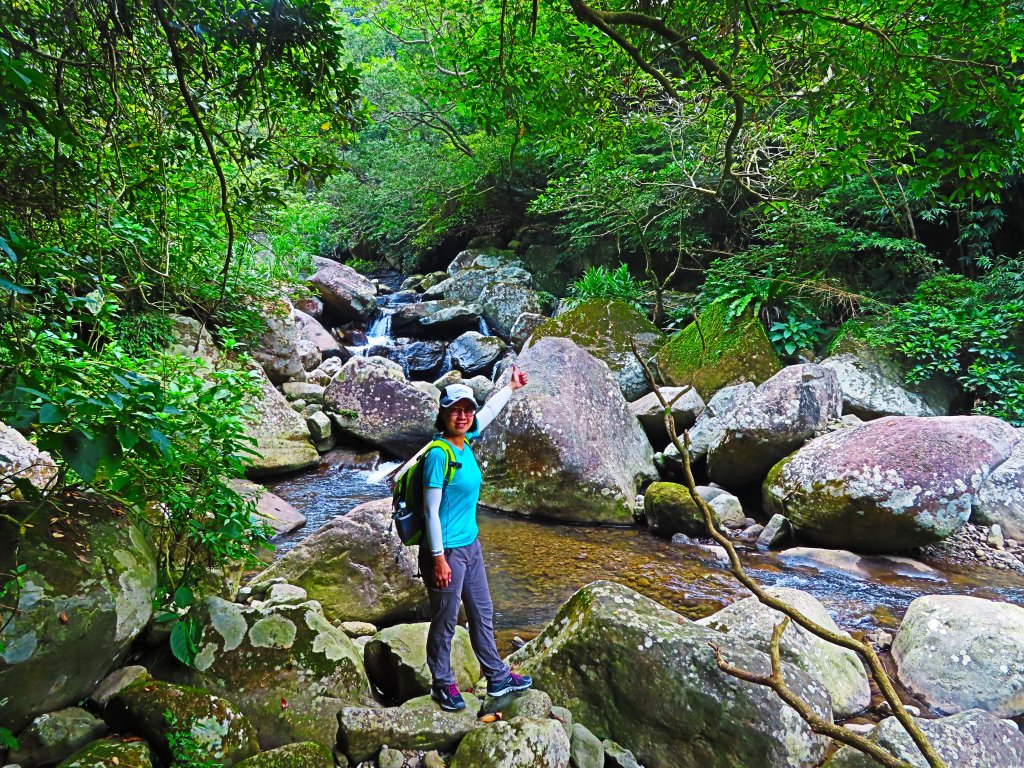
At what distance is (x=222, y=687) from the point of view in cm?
281

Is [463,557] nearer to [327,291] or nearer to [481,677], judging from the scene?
[481,677]

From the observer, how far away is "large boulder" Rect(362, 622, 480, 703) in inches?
128

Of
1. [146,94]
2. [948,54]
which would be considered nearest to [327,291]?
[146,94]

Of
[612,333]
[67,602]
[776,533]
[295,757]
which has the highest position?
[612,333]

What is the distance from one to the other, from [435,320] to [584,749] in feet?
41.9

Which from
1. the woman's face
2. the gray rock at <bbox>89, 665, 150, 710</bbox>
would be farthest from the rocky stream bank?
the woman's face

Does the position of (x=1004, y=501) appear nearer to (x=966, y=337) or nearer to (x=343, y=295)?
(x=966, y=337)

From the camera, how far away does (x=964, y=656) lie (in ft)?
13.2

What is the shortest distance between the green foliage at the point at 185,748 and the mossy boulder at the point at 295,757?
0.48 ft

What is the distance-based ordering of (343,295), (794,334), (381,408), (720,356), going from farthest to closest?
1. (343,295)
2. (794,334)
3. (720,356)
4. (381,408)

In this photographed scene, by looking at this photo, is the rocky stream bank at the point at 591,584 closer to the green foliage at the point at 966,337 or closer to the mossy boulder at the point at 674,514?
the mossy boulder at the point at 674,514

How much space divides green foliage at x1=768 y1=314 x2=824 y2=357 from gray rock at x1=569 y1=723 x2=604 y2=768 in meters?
9.13

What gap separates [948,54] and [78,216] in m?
4.45

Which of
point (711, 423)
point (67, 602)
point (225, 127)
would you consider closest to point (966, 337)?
point (711, 423)
